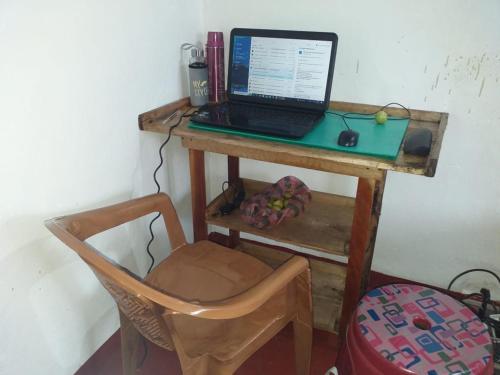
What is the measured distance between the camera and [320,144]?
115 centimetres

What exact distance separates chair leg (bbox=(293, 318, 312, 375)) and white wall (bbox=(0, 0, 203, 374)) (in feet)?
2.17

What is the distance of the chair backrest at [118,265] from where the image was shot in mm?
745

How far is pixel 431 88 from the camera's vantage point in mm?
1363

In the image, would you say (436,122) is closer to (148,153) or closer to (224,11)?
(224,11)

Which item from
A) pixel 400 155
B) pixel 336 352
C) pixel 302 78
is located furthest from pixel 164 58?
pixel 336 352

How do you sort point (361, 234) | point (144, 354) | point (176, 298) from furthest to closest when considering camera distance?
point (144, 354) → point (361, 234) → point (176, 298)

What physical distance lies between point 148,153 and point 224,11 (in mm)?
617

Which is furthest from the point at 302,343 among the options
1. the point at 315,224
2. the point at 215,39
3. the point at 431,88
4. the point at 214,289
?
the point at 215,39

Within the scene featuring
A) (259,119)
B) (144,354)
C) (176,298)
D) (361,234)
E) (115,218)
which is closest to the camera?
(176,298)

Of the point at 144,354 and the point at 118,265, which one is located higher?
the point at 118,265

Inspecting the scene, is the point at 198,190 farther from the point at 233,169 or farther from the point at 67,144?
the point at 67,144

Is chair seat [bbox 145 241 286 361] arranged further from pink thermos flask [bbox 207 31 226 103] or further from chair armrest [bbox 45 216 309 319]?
pink thermos flask [bbox 207 31 226 103]

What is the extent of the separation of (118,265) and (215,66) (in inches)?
33.6

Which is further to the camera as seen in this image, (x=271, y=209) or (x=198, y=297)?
(x=271, y=209)
